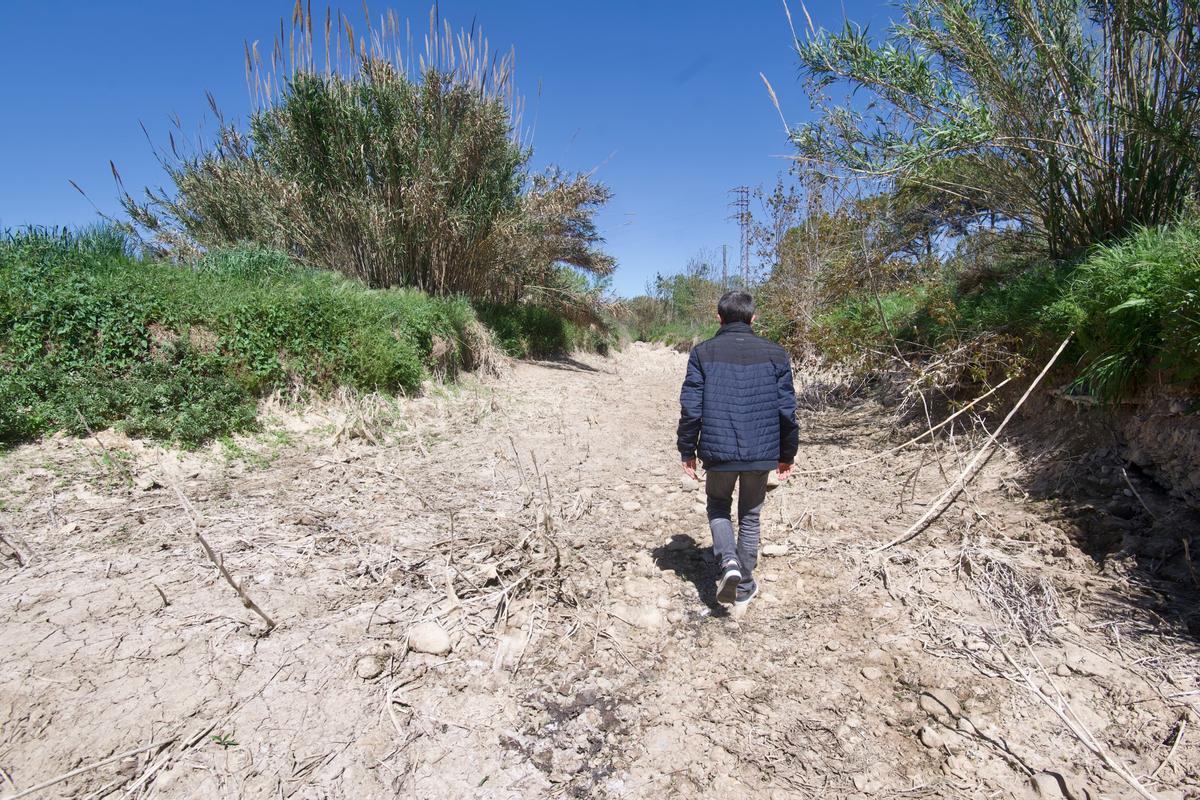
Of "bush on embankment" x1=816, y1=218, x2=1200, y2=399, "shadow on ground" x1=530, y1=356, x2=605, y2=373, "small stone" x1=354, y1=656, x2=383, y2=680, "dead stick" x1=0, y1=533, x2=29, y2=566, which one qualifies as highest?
"bush on embankment" x1=816, y1=218, x2=1200, y2=399

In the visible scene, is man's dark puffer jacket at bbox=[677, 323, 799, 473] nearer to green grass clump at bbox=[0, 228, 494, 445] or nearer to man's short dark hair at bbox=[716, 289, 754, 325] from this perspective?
man's short dark hair at bbox=[716, 289, 754, 325]

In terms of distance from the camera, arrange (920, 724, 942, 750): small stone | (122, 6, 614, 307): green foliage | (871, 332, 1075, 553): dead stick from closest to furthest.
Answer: (920, 724, 942, 750): small stone → (871, 332, 1075, 553): dead stick → (122, 6, 614, 307): green foliage

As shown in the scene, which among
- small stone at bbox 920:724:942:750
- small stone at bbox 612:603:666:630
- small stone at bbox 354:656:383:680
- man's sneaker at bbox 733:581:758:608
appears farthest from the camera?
man's sneaker at bbox 733:581:758:608

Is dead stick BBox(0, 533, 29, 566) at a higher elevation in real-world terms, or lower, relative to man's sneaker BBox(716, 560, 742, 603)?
higher

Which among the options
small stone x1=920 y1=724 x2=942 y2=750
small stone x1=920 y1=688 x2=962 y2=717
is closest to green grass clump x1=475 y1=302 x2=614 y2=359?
small stone x1=920 y1=688 x2=962 y2=717

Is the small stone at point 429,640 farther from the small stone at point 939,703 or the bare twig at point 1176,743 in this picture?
the bare twig at point 1176,743

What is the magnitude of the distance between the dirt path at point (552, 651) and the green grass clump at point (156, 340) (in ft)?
1.49

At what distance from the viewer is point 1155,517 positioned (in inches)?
131

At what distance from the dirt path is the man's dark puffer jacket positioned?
0.87m

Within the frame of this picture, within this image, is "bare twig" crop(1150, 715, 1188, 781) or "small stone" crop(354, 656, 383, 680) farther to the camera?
"small stone" crop(354, 656, 383, 680)

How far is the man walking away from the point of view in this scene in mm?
2885

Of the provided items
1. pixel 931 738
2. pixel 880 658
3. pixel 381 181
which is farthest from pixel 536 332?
pixel 931 738

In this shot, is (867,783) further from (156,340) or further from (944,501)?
(156,340)

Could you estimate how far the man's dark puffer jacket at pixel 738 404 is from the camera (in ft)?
9.45
